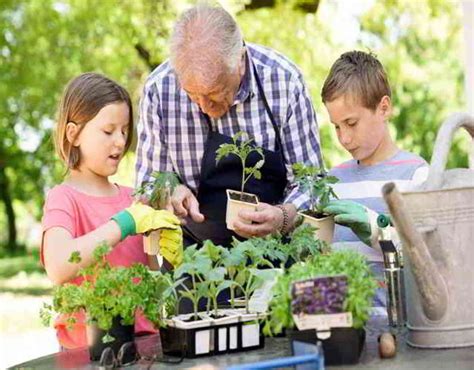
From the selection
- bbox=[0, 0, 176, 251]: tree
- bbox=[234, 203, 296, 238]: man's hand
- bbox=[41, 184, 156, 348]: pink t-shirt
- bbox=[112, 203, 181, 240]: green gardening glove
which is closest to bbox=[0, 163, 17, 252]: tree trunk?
bbox=[0, 0, 176, 251]: tree

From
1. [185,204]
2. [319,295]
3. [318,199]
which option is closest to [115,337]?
[319,295]

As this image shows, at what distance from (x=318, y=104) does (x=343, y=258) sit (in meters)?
6.38

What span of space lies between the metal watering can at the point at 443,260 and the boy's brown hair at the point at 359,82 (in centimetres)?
82

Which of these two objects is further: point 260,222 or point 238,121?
point 238,121

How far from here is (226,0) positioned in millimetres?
7914

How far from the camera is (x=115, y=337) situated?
185 centimetres

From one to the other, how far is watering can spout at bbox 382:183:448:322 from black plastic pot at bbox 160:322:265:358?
349 millimetres

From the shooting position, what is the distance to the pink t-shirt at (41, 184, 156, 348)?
90.0 inches

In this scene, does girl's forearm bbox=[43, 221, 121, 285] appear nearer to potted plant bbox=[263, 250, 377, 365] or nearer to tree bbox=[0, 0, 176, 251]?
potted plant bbox=[263, 250, 377, 365]

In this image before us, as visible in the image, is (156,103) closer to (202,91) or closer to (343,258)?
(202,91)

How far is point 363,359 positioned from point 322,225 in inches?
19.1

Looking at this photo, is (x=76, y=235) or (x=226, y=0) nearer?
(x=76, y=235)

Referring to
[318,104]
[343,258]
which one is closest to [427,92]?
[318,104]

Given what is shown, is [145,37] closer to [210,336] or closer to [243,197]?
[243,197]
